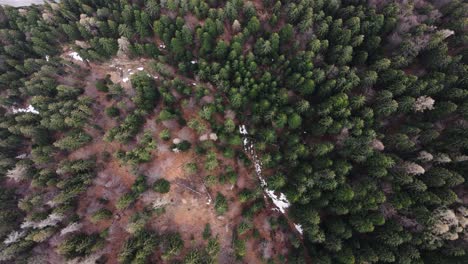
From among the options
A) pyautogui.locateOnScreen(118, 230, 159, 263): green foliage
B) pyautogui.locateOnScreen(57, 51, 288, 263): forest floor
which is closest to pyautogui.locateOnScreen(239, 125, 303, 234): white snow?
pyautogui.locateOnScreen(57, 51, 288, 263): forest floor

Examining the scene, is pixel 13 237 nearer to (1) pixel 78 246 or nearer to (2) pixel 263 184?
(1) pixel 78 246

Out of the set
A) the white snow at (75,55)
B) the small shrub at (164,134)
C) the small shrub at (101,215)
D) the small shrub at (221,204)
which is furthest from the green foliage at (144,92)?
the small shrub at (221,204)

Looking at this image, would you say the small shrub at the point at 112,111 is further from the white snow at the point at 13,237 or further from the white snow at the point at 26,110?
the white snow at the point at 13,237

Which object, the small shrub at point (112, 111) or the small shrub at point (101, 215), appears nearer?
the small shrub at point (101, 215)

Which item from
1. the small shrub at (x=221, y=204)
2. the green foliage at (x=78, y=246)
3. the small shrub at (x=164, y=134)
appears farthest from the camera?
the small shrub at (x=164, y=134)

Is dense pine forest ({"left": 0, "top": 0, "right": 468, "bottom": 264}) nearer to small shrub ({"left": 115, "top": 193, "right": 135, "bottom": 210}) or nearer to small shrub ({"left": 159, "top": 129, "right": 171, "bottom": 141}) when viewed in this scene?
small shrub ({"left": 115, "top": 193, "right": 135, "bottom": 210})

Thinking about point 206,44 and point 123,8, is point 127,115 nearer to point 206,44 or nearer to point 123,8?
point 206,44
